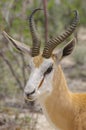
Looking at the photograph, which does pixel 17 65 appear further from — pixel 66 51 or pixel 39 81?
pixel 39 81

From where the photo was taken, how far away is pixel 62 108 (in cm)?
695

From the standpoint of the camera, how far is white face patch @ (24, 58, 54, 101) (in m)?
6.27

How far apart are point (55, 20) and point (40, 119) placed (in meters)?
18.9

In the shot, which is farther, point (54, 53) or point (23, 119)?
point (23, 119)

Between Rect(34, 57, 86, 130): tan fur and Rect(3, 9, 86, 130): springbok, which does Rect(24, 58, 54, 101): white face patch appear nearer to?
Rect(3, 9, 86, 130): springbok

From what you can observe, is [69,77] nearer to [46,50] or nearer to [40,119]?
[40,119]

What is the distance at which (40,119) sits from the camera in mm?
9867

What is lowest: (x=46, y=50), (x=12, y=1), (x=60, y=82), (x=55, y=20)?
(x=55, y=20)

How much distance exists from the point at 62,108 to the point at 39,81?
0.77 meters

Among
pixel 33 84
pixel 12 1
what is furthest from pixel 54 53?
pixel 12 1

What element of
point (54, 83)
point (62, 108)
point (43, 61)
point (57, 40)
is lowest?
point (62, 108)

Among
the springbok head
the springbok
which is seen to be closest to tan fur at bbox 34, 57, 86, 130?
the springbok

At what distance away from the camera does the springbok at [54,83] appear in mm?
6562

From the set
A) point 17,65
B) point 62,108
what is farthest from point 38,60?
point 17,65
